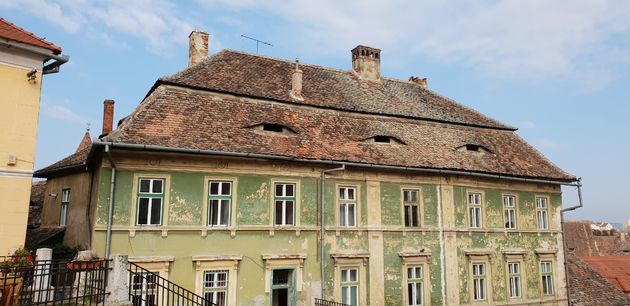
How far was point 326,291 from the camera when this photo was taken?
15.4 metres

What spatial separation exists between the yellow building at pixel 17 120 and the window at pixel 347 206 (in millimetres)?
9626

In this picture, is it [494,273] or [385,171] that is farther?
[494,273]

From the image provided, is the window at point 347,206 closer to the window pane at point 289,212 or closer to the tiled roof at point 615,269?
the window pane at point 289,212

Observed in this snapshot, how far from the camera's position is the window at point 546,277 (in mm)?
20000

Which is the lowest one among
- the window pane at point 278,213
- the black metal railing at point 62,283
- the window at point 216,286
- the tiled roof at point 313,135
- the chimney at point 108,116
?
the window at point 216,286

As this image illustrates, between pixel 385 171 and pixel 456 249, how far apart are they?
14.2 feet

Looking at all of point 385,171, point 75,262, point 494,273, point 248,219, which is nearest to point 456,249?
point 494,273

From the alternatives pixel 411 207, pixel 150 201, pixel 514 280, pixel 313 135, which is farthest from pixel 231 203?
pixel 514 280

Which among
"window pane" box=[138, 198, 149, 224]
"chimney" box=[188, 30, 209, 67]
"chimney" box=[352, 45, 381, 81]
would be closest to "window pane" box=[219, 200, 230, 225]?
"window pane" box=[138, 198, 149, 224]

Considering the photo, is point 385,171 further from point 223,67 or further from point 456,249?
point 223,67

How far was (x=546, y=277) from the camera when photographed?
66.1 ft

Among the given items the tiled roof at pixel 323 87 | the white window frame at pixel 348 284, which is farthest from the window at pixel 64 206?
the white window frame at pixel 348 284

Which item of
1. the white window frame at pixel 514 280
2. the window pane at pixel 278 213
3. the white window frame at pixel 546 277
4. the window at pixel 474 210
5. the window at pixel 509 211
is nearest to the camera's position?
the window pane at pixel 278 213

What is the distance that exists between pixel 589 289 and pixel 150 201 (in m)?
19.3
